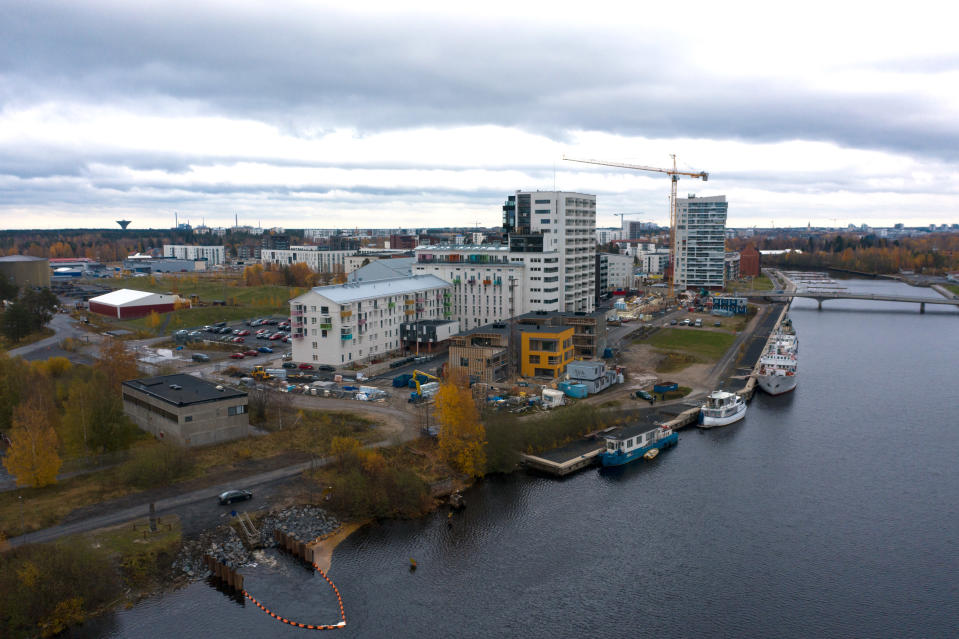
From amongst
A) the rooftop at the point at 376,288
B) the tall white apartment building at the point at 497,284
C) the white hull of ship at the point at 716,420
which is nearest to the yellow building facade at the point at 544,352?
the white hull of ship at the point at 716,420

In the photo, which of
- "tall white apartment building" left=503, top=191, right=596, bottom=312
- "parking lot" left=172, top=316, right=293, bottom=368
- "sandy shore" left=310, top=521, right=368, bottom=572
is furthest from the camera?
"tall white apartment building" left=503, top=191, right=596, bottom=312

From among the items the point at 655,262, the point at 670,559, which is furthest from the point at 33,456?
the point at 655,262

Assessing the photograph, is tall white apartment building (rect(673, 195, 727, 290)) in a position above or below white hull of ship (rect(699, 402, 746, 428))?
above

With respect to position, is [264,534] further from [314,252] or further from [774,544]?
[314,252]

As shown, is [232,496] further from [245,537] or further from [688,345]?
[688,345]

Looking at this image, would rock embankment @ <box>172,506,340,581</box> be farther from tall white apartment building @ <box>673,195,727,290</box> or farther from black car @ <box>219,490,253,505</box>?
tall white apartment building @ <box>673,195,727,290</box>

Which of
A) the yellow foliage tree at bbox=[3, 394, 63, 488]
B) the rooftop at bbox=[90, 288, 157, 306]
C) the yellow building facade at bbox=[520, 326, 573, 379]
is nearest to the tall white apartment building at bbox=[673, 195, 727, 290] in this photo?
the yellow building facade at bbox=[520, 326, 573, 379]
